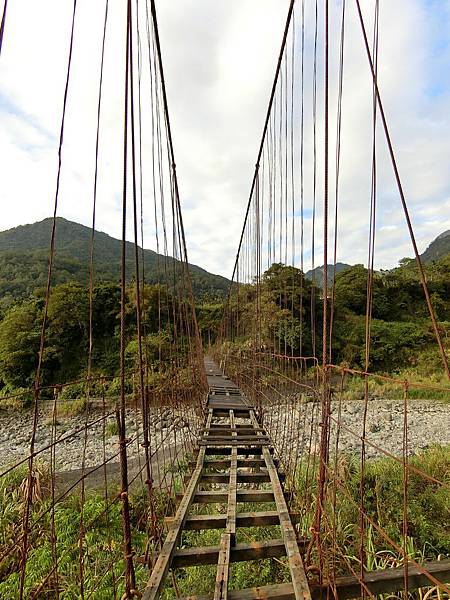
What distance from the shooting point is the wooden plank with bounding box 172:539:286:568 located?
1103 millimetres

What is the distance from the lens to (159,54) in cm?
215

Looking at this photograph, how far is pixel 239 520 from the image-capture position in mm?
1387

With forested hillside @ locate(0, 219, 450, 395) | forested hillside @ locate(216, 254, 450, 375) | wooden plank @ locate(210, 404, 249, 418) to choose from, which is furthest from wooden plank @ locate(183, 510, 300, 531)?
forested hillside @ locate(216, 254, 450, 375)

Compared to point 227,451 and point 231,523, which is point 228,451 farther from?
point 231,523

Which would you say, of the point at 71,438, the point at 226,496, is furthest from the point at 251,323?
the point at 226,496

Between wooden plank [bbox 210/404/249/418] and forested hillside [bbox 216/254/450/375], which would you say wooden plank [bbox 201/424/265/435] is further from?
forested hillside [bbox 216/254/450/375]

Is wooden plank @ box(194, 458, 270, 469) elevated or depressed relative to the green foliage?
elevated

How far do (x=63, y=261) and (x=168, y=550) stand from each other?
22158 millimetres

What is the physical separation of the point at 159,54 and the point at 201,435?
98.0 inches

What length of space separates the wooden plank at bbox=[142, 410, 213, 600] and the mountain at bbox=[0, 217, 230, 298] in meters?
7.81

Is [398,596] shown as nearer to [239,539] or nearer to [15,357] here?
[239,539]

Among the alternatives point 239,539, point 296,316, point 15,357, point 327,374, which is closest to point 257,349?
point 239,539

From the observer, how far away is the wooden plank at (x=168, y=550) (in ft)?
2.99

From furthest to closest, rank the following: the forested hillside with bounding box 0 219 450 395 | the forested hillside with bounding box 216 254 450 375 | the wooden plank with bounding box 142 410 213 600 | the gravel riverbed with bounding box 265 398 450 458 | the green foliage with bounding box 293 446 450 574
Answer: the forested hillside with bounding box 216 254 450 375 < the forested hillside with bounding box 0 219 450 395 < the gravel riverbed with bounding box 265 398 450 458 < the green foliage with bounding box 293 446 450 574 < the wooden plank with bounding box 142 410 213 600
